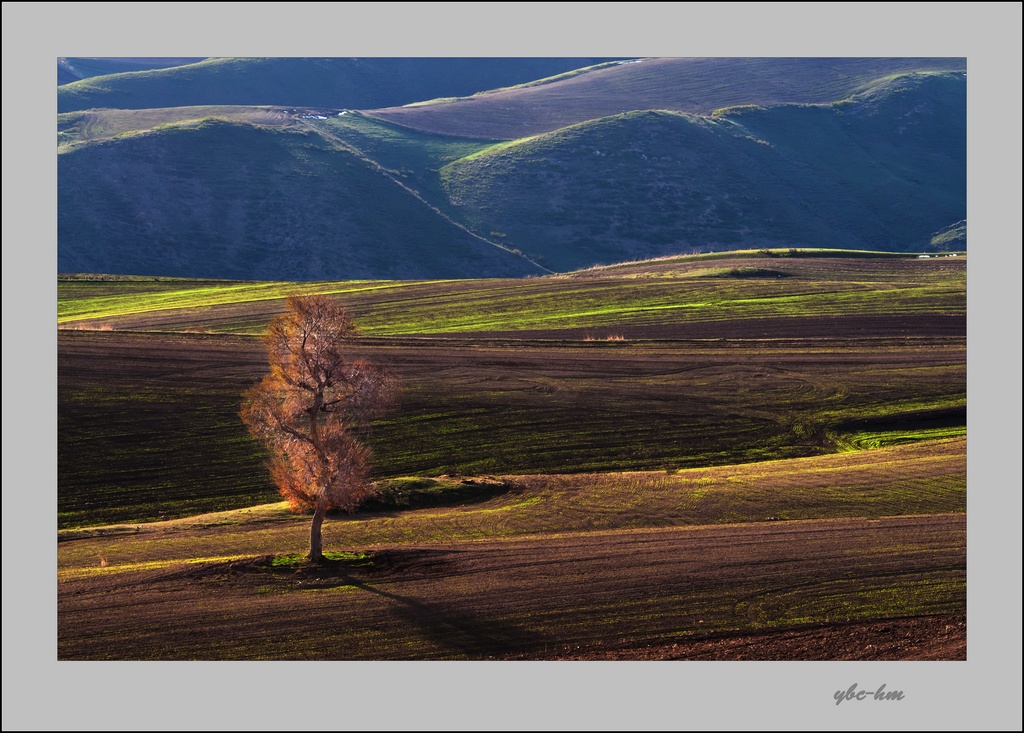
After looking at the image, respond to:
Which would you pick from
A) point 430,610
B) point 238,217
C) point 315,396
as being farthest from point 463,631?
point 238,217

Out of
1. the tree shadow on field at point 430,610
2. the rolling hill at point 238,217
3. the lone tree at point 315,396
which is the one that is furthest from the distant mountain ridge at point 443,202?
the tree shadow on field at point 430,610

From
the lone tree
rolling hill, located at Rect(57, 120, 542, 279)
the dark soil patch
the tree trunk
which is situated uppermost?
rolling hill, located at Rect(57, 120, 542, 279)

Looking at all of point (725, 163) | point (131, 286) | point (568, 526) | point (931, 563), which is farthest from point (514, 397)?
point (725, 163)

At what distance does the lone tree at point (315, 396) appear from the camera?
126ft

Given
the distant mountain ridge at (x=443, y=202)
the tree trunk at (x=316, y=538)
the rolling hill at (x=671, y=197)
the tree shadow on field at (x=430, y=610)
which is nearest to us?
the tree shadow on field at (x=430, y=610)

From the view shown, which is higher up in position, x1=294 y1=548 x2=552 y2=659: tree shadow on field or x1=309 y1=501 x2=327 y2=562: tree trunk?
x1=309 y1=501 x2=327 y2=562: tree trunk

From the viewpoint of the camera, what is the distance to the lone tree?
38.5 m

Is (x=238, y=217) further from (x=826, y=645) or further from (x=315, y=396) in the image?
(x=826, y=645)

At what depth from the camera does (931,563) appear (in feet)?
128

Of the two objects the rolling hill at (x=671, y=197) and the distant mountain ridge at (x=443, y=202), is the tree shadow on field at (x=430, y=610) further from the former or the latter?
the rolling hill at (x=671, y=197)

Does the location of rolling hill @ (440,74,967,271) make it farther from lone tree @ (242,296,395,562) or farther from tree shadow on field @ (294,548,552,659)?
tree shadow on field @ (294,548,552,659)

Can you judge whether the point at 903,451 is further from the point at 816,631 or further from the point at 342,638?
the point at 342,638

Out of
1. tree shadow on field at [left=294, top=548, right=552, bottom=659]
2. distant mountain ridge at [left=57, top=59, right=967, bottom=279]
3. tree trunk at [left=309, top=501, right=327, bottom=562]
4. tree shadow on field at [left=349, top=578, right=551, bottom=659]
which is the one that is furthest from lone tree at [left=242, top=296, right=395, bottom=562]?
distant mountain ridge at [left=57, top=59, right=967, bottom=279]

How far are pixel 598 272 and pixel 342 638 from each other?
3905 inches
